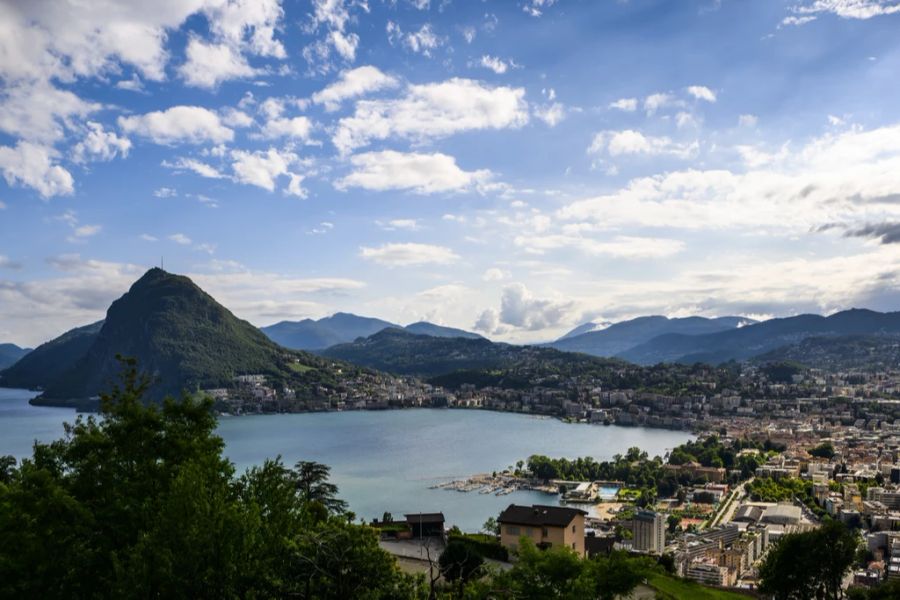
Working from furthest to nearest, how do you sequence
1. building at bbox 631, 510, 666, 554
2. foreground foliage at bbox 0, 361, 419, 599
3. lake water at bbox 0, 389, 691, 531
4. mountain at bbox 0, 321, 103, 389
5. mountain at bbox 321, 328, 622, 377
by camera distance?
mountain at bbox 321, 328, 622, 377
mountain at bbox 0, 321, 103, 389
lake water at bbox 0, 389, 691, 531
building at bbox 631, 510, 666, 554
foreground foliage at bbox 0, 361, 419, 599

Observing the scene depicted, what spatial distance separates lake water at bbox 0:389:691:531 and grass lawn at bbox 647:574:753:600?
16.5 m

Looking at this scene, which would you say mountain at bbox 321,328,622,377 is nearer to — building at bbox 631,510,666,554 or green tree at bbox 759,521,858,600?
building at bbox 631,510,666,554

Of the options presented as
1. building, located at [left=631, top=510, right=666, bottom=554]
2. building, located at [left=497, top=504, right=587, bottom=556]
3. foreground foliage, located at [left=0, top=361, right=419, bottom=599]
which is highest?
foreground foliage, located at [left=0, top=361, right=419, bottom=599]

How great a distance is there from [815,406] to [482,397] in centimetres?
3908

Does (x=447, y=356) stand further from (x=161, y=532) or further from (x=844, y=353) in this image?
(x=161, y=532)

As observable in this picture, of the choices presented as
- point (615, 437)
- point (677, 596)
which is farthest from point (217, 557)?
point (615, 437)

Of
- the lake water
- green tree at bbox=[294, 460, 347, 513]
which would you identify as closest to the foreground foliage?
green tree at bbox=[294, 460, 347, 513]

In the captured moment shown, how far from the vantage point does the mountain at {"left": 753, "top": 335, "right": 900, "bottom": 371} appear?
116688mm

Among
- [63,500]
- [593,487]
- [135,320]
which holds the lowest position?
[593,487]

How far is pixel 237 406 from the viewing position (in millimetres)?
81750

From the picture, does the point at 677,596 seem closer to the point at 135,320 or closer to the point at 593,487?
the point at 593,487

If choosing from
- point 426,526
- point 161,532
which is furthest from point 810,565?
point 161,532

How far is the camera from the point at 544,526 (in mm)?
13750

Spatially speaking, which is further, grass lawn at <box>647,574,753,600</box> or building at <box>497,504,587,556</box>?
building at <box>497,504,587,556</box>
